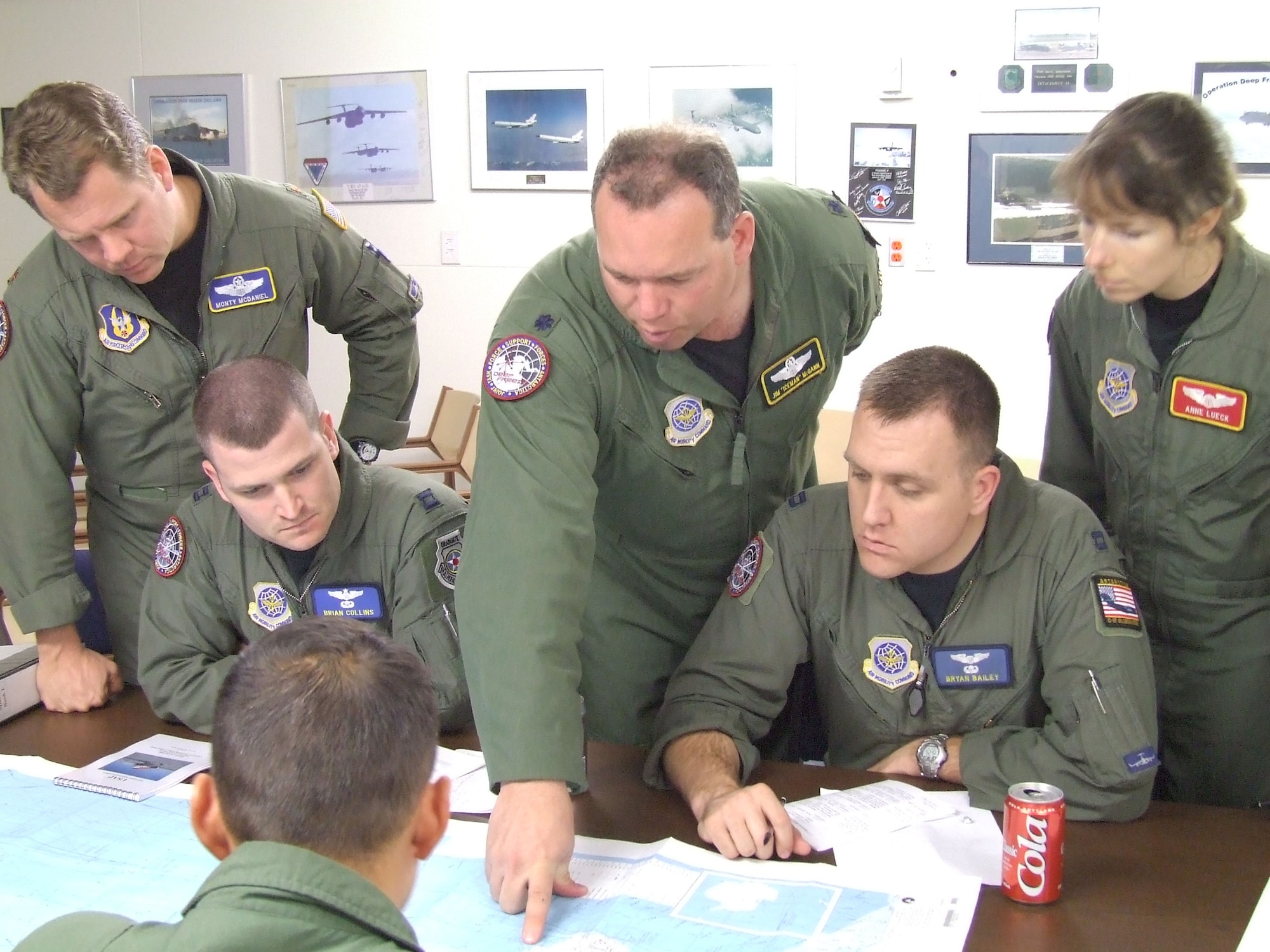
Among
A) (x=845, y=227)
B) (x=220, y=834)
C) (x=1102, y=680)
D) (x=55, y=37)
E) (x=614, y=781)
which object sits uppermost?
(x=55, y=37)

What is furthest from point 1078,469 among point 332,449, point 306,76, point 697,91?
point 306,76

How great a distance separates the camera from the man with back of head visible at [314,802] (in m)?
0.82

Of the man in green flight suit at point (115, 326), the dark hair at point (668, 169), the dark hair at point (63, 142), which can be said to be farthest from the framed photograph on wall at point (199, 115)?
the dark hair at point (668, 169)

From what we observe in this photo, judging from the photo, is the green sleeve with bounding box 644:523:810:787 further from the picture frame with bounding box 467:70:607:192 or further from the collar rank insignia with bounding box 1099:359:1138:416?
the picture frame with bounding box 467:70:607:192

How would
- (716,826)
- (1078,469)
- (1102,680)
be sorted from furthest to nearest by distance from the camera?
(1078,469)
(1102,680)
(716,826)

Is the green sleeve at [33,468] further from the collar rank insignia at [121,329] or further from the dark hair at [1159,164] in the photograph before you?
the dark hair at [1159,164]

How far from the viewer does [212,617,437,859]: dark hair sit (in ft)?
3.05

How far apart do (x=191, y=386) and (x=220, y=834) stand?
1524 millimetres

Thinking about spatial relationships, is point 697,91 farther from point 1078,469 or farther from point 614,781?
point 614,781

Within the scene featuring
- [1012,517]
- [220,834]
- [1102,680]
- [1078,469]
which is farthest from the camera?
[1078,469]

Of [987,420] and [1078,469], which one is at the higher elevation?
[987,420]

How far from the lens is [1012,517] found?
6.18 ft

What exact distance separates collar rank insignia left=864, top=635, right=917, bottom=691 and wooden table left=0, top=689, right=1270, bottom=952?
0.56 ft

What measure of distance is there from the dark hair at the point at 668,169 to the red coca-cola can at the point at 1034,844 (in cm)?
82
